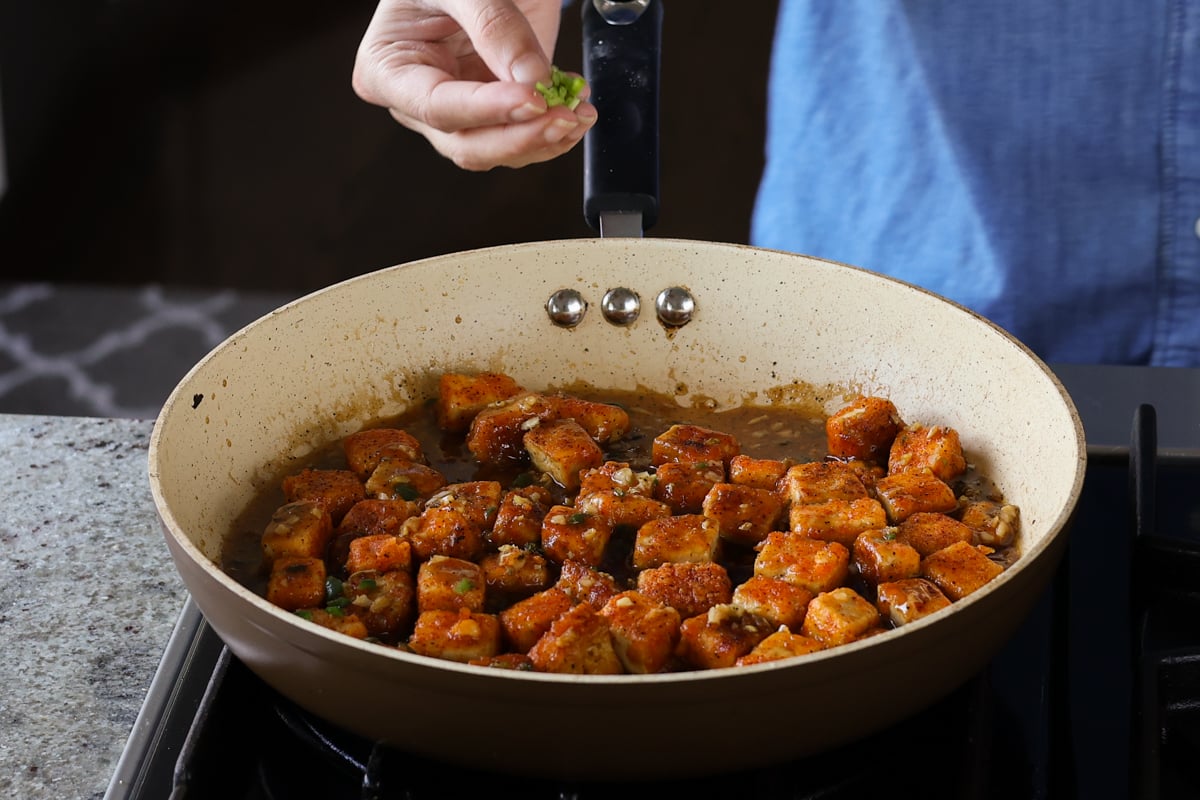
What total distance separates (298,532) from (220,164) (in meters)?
3.47

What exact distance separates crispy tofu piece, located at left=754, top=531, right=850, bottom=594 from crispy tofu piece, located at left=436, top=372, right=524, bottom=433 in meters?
0.38

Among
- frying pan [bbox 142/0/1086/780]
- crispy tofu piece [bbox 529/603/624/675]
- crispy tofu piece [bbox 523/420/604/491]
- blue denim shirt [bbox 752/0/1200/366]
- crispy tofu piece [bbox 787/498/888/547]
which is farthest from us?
blue denim shirt [bbox 752/0/1200/366]

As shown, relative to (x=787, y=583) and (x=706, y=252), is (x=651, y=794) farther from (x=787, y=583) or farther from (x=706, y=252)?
(x=706, y=252)

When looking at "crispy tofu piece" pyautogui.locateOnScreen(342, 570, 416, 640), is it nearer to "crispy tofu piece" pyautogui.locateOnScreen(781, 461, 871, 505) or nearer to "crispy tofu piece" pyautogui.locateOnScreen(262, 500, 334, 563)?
"crispy tofu piece" pyautogui.locateOnScreen(262, 500, 334, 563)

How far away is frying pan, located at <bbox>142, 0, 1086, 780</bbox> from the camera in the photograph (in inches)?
29.8

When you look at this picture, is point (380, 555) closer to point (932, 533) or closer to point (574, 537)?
point (574, 537)

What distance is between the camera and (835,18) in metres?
1.77

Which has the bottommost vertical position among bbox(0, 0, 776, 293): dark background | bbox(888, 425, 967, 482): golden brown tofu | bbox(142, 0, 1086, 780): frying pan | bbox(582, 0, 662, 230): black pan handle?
bbox(0, 0, 776, 293): dark background

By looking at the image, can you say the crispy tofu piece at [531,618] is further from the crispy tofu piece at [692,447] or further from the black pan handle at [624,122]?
the black pan handle at [624,122]

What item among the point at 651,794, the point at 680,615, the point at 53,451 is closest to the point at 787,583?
the point at 680,615

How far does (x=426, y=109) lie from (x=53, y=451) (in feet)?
1.88

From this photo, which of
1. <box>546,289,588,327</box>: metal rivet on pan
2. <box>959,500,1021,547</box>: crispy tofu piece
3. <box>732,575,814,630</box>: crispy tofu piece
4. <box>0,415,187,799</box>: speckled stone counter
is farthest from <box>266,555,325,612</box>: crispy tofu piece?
<box>959,500,1021,547</box>: crispy tofu piece

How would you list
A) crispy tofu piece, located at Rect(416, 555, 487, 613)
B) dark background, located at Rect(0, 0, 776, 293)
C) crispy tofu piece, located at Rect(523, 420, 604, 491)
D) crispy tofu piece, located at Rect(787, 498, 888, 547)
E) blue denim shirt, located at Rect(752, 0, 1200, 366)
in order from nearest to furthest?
crispy tofu piece, located at Rect(416, 555, 487, 613) < crispy tofu piece, located at Rect(787, 498, 888, 547) < crispy tofu piece, located at Rect(523, 420, 604, 491) < blue denim shirt, located at Rect(752, 0, 1200, 366) < dark background, located at Rect(0, 0, 776, 293)

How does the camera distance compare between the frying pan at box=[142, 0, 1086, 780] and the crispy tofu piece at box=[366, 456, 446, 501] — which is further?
the crispy tofu piece at box=[366, 456, 446, 501]
